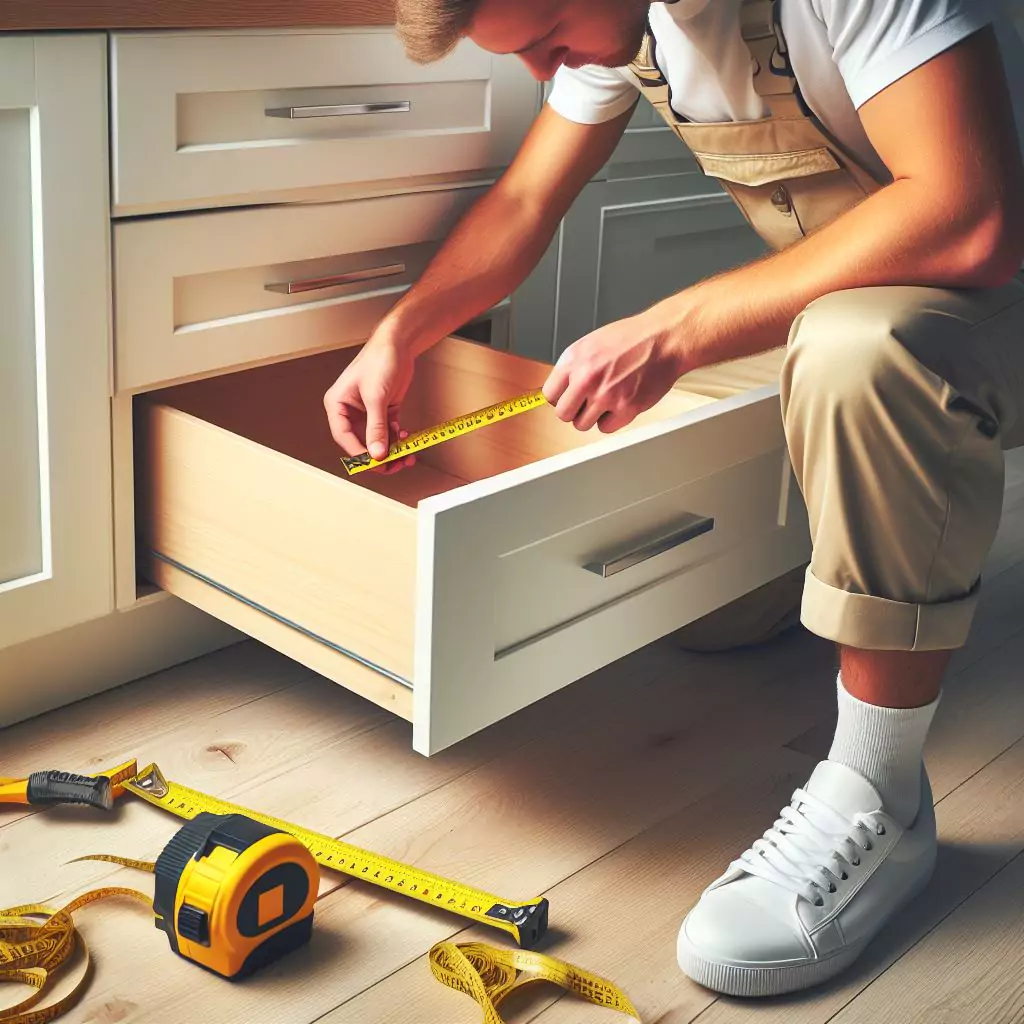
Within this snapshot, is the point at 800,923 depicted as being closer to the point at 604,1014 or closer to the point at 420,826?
the point at 604,1014

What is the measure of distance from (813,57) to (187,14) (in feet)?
1.81

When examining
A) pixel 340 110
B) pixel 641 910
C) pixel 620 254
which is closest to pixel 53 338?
pixel 340 110

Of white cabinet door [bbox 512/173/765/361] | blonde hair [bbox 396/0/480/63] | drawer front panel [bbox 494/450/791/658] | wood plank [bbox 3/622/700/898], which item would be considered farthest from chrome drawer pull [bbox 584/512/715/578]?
white cabinet door [bbox 512/173/765/361]

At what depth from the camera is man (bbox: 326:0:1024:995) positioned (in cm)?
103

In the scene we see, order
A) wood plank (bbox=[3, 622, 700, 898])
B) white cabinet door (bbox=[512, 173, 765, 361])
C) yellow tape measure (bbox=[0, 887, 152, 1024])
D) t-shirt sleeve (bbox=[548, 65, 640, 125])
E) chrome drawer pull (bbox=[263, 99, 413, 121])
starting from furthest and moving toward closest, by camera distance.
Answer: white cabinet door (bbox=[512, 173, 765, 361]) → t-shirt sleeve (bbox=[548, 65, 640, 125]) → chrome drawer pull (bbox=[263, 99, 413, 121]) → wood plank (bbox=[3, 622, 700, 898]) → yellow tape measure (bbox=[0, 887, 152, 1024])

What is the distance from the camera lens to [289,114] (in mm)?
1297

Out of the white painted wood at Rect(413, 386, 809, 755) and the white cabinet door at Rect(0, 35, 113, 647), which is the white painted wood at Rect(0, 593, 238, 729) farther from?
the white painted wood at Rect(413, 386, 809, 755)

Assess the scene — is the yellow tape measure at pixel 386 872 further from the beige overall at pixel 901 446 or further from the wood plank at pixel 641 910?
the beige overall at pixel 901 446

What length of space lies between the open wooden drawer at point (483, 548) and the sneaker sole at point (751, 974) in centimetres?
24

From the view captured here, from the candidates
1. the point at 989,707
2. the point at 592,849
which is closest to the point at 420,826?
the point at 592,849

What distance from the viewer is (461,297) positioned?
144cm

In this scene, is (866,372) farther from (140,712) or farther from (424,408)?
(140,712)

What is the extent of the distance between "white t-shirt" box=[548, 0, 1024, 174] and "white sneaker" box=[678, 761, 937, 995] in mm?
576

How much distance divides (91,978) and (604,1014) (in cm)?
39
